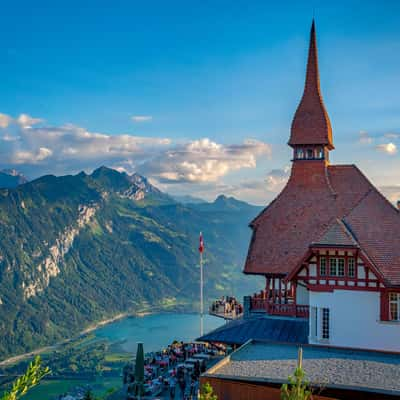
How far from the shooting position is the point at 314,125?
4316 centimetres

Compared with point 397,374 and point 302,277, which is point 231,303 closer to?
point 302,277

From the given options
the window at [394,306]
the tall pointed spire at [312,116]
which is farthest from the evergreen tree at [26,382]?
the tall pointed spire at [312,116]

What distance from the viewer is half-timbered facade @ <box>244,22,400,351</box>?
3178cm

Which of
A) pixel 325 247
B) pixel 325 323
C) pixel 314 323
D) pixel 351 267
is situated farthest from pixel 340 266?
pixel 314 323

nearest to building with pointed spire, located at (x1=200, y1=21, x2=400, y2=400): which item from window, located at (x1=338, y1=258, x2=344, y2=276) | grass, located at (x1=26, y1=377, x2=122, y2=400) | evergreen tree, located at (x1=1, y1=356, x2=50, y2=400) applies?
window, located at (x1=338, y1=258, x2=344, y2=276)

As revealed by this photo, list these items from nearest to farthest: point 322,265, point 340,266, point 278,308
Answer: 1. point 340,266
2. point 322,265
3. point 278,308

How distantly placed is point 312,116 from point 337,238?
13.9m

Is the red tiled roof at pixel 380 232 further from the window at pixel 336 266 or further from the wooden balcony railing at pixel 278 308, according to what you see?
the wooden balcony railing at pixel 278 308

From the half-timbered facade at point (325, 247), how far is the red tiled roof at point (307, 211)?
0.23 ft

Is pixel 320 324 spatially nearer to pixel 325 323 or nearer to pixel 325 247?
pixel 325 323

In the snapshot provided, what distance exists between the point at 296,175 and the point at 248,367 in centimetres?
2165

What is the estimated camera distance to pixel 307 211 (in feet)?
134

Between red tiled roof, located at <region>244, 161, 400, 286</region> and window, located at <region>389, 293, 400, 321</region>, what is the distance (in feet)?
16.9

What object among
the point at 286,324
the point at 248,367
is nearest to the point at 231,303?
the point at 286,324
